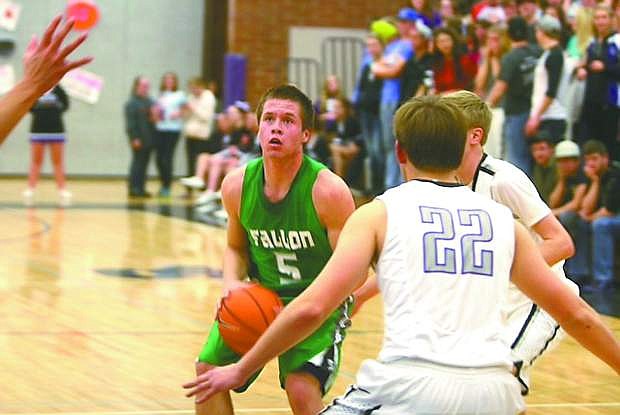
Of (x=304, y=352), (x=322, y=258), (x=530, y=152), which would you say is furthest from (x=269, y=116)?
(x=530, y=152)

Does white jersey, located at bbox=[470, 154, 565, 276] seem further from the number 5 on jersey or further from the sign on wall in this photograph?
the sign on wall

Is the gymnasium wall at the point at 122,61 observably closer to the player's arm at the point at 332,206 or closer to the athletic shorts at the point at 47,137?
the athletic shorts at the point at 47,137

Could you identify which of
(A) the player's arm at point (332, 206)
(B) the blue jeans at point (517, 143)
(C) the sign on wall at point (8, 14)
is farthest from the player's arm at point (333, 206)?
(C) the sign on wall at point (8, 14)

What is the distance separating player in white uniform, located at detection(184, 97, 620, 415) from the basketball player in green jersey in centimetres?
134

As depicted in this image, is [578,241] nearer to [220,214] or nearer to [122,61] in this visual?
[220,214]

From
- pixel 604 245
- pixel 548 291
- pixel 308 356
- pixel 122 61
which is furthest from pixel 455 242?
pixel 122 61

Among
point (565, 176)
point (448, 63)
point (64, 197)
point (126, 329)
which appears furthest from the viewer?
point (64, 197)

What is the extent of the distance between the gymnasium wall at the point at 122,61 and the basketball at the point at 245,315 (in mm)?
18746

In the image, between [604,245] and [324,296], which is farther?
[604,245]

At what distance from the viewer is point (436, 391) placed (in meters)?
3.17

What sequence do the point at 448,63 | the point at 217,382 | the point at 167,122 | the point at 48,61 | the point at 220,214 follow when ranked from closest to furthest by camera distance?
the point at 217,382
the point at 48,61
the point at 448,63
the point at 220,214
the point at 167,122

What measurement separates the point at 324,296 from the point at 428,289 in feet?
0.85

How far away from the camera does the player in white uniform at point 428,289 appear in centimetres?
320

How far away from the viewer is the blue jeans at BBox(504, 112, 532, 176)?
483 inches
